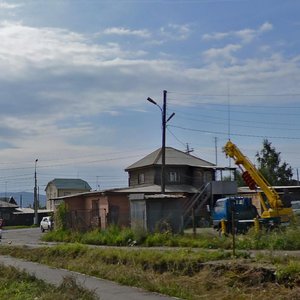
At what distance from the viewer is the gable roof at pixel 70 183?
11825 cm

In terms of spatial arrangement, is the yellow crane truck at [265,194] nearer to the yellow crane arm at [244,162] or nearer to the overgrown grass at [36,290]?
the yellow crane arm at [244,162]

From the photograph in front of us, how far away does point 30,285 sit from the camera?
536 inches

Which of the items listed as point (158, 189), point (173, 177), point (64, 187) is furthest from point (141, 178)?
point (64, 187)

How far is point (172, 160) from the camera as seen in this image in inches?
2330

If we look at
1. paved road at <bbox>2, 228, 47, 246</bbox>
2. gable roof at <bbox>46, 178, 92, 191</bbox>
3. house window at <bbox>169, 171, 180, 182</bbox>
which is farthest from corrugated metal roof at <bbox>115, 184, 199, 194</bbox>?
gable roof at <bbox>46, 178, 92, 191</bbox>

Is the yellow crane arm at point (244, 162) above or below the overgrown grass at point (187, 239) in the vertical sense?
above

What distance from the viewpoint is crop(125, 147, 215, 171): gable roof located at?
190 feet

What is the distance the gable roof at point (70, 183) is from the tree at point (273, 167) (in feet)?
149

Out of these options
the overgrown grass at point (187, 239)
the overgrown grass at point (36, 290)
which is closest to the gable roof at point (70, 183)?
the overgrown grass at point (187, 239)

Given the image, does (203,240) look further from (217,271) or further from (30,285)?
(30,285)

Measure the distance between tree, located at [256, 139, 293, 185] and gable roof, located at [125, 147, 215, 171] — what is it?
826 inches

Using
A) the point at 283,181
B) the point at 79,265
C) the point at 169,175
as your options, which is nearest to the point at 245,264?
the point at 79,265

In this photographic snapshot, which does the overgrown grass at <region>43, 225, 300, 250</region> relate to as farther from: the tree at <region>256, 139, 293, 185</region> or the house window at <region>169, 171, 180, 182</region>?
the tree at <region>256, 139, 293, 185</region>

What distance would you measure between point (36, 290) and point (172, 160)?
153 ft
